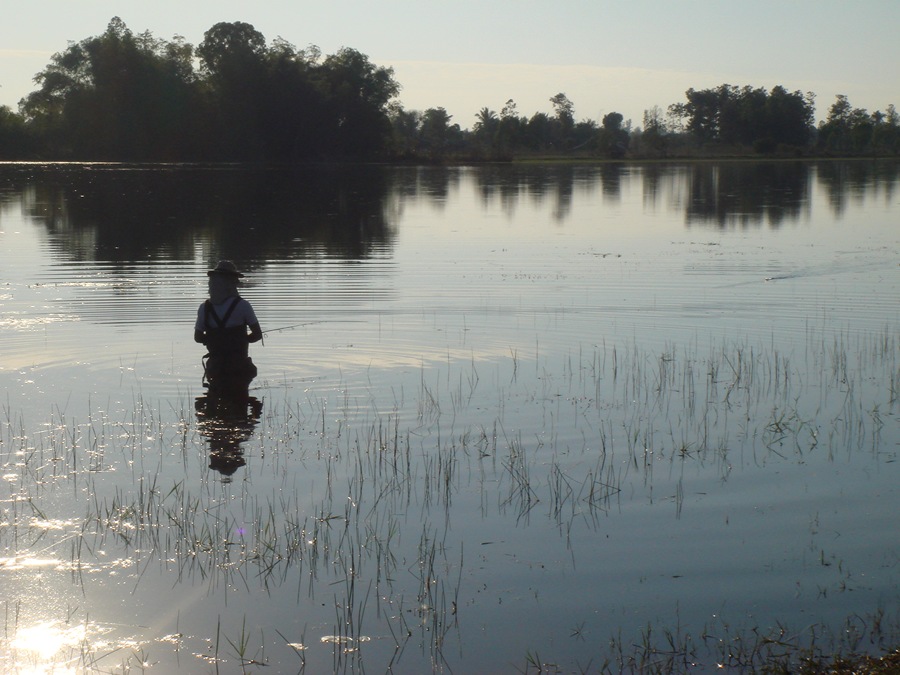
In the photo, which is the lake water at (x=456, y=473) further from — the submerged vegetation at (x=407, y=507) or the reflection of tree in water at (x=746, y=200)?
the reflection of tree in water at (x=746, y=200)

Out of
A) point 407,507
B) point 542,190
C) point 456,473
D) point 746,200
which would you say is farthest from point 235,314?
point 542,190

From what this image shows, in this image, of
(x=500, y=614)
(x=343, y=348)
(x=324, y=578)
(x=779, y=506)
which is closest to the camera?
(x=500, y=614)

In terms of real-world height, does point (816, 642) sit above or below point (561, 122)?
below

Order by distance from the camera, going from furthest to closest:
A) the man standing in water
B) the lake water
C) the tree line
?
1. the tree line
2. the man standing in water
3. the lake water

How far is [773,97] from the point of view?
162 m

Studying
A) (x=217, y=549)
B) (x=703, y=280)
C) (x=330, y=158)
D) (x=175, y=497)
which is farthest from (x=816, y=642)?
(x=330, y=158)

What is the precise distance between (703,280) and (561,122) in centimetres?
17075

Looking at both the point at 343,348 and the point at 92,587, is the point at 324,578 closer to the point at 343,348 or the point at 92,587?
the point at 92,587

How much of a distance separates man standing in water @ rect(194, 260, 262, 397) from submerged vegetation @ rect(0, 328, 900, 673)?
0.48m

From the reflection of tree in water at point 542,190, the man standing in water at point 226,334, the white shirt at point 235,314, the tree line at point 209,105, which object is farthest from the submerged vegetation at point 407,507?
the tree line at point 209,105

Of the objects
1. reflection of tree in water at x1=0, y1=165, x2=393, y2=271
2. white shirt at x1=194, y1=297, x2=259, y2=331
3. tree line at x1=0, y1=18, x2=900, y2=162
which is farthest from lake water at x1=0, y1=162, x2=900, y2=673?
tree line at x1=0, y1=18, x2=900, y2=162

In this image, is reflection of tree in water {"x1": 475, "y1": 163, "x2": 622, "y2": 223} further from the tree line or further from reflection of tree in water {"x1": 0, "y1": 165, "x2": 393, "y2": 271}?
the tree line

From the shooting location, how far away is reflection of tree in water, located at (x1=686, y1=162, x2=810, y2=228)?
37094mm

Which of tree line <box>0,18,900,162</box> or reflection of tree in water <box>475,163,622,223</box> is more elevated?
tree line <box>0,18,900,162</box>
